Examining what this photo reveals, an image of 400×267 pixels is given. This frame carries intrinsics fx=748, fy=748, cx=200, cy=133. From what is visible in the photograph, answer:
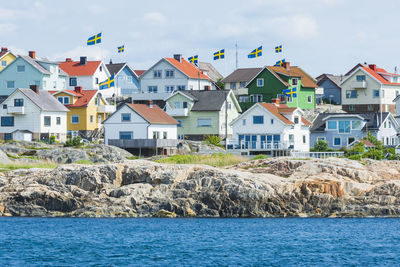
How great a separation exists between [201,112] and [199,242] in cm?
5563

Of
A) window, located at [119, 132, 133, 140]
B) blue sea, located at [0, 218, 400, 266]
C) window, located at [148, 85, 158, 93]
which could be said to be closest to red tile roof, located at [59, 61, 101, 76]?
window, located at [148, 85, 158, 93]

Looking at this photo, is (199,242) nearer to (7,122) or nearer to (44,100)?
(44,100)

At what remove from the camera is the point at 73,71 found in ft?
350

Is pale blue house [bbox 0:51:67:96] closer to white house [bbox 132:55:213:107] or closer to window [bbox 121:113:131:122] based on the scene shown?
white house [bbox 132:55:213:107]

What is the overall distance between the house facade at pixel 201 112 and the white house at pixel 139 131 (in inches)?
398

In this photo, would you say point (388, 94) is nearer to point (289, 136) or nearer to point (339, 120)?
point (339, 120)

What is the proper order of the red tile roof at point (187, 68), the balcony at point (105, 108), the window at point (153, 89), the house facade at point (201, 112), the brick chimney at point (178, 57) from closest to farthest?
the house facade at point (201, 112)
the balcony at point (105, 108)
the red tile roof at point (187, 68)
the window at point (153, 89)
the brick chimney at point (178, 57)

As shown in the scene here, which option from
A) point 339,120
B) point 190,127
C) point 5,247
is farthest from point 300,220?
point 190,127

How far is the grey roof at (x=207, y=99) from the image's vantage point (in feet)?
294

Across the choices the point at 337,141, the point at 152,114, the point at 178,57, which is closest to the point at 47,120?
the point at 152,114

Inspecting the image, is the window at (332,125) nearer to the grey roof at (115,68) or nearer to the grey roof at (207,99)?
the grey roof at (207,99)

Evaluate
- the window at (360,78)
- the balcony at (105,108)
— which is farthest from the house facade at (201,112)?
the window at (360,78)

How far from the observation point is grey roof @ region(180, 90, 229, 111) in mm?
89750

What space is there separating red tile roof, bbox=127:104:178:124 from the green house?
20.6 meters
